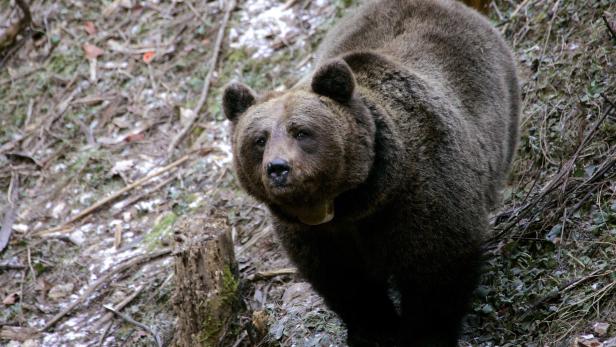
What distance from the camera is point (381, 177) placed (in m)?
5.84

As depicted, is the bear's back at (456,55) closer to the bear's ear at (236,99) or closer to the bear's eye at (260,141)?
the bear's ear at (236,99)

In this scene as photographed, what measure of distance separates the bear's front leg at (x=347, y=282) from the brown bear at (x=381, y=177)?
1 centimetres

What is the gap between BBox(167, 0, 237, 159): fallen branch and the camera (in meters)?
11.6

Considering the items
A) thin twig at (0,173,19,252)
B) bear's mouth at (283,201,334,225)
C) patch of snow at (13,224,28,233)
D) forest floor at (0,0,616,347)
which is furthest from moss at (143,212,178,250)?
bear's mouth at (283,201,334,225)

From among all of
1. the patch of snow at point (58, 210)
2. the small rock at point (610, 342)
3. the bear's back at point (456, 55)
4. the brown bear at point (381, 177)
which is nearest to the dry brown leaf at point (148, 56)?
the patch of snow at point (58, 210)

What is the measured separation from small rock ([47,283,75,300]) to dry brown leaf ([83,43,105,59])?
15.9ft

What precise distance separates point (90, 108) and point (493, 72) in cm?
728

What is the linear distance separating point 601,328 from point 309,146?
107 inches

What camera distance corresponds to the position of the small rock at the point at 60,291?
9.80 meters

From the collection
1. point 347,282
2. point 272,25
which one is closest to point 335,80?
point 347,282

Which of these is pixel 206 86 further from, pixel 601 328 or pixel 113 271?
pixel 601 328

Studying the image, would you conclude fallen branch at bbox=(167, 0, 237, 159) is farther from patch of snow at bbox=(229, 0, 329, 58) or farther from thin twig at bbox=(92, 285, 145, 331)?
thin twig at bbox=(92, 285, 145, 331)

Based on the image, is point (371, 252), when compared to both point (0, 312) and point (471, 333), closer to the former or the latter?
point (471, 333)

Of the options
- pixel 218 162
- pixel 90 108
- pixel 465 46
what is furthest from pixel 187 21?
pixel 465 46
